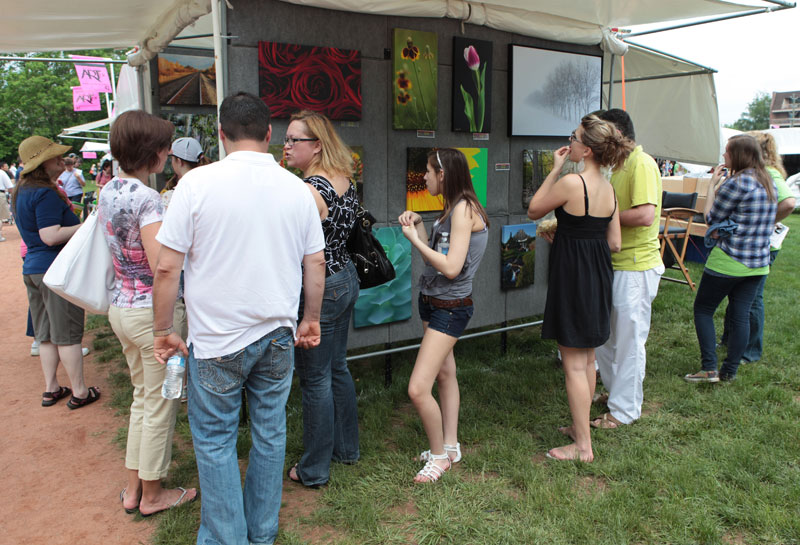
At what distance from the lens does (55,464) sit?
3.41m

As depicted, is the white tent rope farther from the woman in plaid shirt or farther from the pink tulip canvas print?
the woman in plaid shirt

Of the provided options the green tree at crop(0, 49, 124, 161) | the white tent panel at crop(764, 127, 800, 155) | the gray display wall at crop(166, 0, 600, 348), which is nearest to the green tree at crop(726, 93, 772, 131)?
the white tent panel at crop(764, 127, 800, 155)

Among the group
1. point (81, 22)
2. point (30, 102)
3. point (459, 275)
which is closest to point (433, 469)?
point (459, 275)

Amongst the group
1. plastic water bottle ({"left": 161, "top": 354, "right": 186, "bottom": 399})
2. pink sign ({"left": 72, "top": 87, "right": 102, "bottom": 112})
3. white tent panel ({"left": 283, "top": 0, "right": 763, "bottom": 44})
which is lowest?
plastic water bottle ({"left": 161, "top": 354, "right": 186, "bottom": 399})

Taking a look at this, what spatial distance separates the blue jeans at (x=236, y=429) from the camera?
220 centimetres

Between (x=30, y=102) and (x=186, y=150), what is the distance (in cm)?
4061

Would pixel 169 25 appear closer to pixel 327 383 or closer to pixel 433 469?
pixel 327 383

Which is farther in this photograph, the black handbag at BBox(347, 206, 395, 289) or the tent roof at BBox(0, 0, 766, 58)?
the tent roof at BBox(0, 0, 766, 58)

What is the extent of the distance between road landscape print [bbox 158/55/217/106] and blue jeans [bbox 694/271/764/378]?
4576 mm

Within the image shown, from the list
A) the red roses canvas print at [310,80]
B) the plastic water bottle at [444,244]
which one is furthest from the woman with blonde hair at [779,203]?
the red roses canvas print at [310,80]

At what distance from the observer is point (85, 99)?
1298cm

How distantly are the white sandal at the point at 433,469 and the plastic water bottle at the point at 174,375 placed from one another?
1.40m

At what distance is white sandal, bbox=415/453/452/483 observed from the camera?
3.03 m

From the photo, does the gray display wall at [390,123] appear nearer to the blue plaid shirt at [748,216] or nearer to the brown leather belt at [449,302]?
the brown leather belt at [449,302]
